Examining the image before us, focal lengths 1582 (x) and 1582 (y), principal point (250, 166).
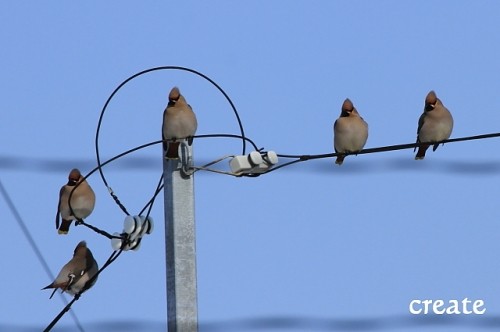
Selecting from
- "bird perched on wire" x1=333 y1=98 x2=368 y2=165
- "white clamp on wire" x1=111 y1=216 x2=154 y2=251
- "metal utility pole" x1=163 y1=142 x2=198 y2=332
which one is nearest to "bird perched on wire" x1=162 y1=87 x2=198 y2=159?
"bird perched on wire" x1=333 y1=98 x2=368 y2=165

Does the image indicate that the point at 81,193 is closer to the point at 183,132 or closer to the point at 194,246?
the point at 183,132

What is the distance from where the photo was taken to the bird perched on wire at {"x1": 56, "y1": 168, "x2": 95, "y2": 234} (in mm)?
13219

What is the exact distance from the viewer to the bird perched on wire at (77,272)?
1327 cm

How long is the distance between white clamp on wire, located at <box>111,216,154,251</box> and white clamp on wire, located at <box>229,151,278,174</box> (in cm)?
75

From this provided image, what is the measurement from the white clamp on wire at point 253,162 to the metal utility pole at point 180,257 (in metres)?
0.54

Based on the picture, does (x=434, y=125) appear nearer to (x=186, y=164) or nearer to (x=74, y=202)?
(x=74, y=202)

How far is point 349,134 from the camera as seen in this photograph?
15.6 metres

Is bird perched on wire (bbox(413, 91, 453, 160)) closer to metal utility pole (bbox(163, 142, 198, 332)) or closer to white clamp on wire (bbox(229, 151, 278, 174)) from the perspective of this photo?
white clamp on wire (bbox(229, 151, 278, 174))

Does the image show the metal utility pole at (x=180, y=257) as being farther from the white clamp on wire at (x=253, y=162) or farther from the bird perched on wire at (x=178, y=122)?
the bird perched on wire at (x=178, y=122)

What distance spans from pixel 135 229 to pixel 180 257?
3.14 ft

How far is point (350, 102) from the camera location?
15.9 m

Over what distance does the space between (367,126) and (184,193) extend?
5387mm

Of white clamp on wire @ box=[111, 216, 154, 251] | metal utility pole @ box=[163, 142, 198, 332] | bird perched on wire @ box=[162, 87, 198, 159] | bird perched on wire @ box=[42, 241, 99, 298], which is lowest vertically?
metal utility pole @ box=[163, 142, 198, 332]

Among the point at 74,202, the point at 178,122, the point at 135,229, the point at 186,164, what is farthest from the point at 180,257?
the point at 178,122
